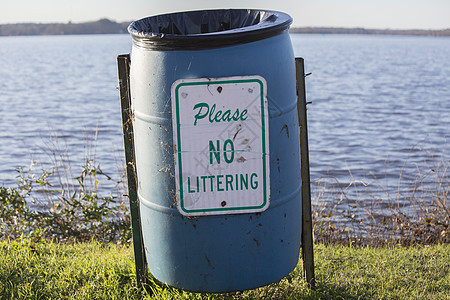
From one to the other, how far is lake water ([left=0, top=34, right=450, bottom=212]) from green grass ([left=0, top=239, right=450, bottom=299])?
5.00 ft

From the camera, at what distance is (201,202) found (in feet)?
8.36

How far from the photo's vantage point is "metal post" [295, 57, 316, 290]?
2881 millimetres

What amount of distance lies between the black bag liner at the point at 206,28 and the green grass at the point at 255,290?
1.34 meters

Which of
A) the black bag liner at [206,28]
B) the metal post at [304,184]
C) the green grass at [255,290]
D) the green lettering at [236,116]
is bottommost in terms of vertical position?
the green grass at [255,290]

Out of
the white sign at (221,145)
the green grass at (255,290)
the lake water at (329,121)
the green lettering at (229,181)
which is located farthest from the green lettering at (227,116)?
the lake water at (329,121)

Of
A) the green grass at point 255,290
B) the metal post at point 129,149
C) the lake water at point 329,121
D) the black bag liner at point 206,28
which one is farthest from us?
the lake water at point 329,121

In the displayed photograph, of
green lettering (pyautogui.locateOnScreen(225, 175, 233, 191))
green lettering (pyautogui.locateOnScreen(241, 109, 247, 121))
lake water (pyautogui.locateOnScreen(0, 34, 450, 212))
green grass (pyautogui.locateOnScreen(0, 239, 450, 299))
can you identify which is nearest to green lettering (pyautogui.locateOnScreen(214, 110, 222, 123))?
green lettering (pyautogui.locateOnScreen(241, 109, 247, 121))

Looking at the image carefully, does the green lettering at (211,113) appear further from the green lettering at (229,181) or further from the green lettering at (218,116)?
the green lettering at (229,181)

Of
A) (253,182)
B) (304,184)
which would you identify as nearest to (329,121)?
(304,184)

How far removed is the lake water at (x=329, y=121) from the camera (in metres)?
7.88

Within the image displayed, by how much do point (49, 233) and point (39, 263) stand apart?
50.8 inches

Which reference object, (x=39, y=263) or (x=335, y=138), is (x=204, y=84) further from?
(x=335, y=138)

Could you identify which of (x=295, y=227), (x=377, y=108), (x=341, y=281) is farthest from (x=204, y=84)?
(x=377, y=108)

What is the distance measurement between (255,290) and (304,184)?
653 millimetres
